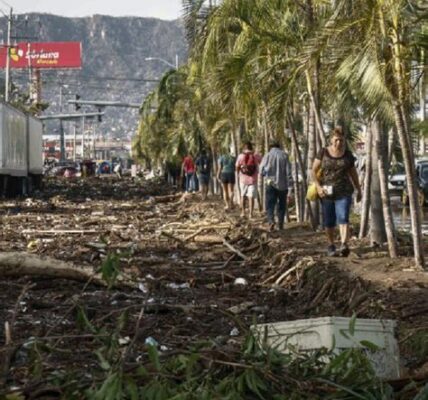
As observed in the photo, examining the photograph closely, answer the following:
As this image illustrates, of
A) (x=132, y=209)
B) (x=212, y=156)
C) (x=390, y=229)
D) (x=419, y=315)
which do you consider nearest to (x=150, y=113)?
(x=212, y=156)

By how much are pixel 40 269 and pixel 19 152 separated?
3275 centimetres

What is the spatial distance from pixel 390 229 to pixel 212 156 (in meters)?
32.8

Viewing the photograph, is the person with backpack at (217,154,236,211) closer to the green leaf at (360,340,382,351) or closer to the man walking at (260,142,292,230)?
the man walking at (260,142,292,230)

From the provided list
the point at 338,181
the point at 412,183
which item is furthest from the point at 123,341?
the point at 338,181

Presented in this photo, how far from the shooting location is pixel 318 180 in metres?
15.5

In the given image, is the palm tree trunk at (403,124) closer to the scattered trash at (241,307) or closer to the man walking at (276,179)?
the scattered trash at (241,307)

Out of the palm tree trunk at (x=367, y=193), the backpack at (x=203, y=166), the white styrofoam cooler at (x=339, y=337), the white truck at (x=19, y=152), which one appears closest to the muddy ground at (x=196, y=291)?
the white styrofoam cooler at (x=339, y=337)

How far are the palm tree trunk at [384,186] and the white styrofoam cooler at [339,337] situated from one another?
7.65m

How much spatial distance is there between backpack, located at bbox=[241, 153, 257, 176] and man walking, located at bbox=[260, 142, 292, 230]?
3637 millimetres

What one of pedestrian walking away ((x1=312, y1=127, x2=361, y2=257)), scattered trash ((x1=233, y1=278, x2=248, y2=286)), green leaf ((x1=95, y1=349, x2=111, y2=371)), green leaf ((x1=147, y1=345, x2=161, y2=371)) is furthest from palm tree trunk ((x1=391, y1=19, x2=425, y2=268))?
green leaf ((x1=147, y1=345, x2=161, y2=371))

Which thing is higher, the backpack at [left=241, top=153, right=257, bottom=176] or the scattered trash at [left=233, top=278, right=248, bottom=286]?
the backpack at [left=241, top=153, right=257, bottom=176]

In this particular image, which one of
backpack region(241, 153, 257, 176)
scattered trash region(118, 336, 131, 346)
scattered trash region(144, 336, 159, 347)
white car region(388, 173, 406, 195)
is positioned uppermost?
backpack region(241, 153, 257, 176)

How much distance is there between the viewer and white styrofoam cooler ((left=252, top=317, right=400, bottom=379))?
7.08 m

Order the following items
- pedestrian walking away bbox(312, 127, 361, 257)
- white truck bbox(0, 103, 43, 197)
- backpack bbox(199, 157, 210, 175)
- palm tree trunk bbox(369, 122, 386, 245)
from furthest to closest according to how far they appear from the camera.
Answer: white truck bbox(0, 103, 43, 197) → backpack bbox(199, 157, 210, 175) → palm tree trunk bbox(369, 122, 386, 245) → pedestrian walking away bbox(312, 127, 361, 257)
